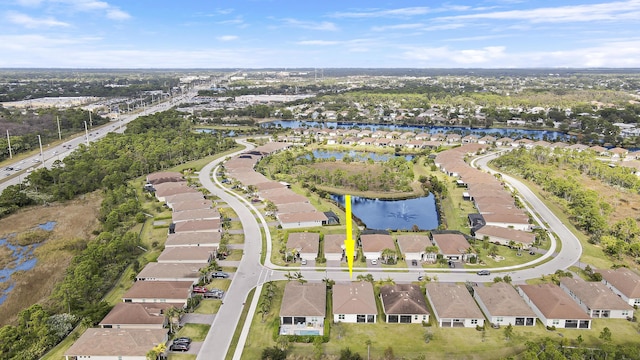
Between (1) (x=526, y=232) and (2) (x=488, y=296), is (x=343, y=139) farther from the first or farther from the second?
(2) (x=488, y=296)

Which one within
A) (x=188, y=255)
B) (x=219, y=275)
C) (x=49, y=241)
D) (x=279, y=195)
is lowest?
(x=49, y=241)

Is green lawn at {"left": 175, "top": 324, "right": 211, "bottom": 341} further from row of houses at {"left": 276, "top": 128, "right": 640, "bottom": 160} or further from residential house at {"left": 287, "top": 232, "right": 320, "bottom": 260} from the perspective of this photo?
row of houses at {"left": 276, "top": 128, "right": 640, "bottom": 160}

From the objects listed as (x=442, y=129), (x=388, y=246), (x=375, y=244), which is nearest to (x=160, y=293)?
(x=375, y=244)

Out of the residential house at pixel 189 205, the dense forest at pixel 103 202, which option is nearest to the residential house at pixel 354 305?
the dense forest at pixel 103 202

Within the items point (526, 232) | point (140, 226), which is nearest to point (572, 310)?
point (526, 232)

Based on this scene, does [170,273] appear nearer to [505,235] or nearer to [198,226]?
[198,226]
